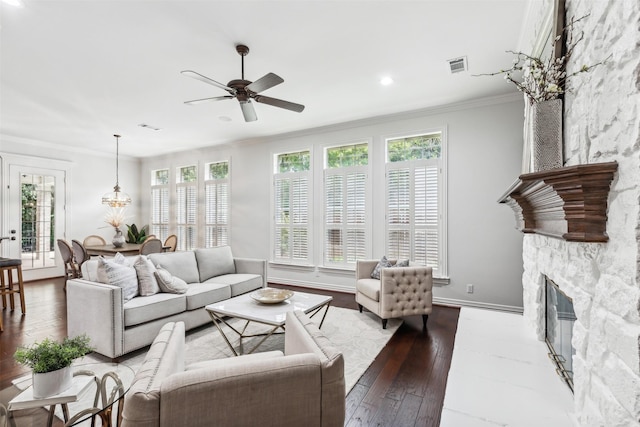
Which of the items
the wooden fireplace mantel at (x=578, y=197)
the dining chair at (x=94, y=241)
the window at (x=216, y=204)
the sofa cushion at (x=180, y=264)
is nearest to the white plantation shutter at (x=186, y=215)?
the window at (x=216, y=204)

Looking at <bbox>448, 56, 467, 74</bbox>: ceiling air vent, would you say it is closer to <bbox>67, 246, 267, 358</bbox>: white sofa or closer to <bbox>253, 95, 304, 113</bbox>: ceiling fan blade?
<bbox>253, 95, 304, 113</bbox>: ceiling fan blade

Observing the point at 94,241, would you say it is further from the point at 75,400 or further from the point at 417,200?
the point at 417,200

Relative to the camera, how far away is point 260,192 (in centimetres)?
611

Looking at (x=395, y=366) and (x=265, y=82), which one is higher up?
(x=265, y=82)

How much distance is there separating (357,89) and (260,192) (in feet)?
10.0

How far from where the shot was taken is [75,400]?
1.39 meters

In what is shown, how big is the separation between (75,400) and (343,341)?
2263 millimetres

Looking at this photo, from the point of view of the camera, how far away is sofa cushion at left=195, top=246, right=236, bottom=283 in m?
4.18

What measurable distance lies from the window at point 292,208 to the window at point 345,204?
0.41 metres

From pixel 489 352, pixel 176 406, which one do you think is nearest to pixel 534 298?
pixel 489 352

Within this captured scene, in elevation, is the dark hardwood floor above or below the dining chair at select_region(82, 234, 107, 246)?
below

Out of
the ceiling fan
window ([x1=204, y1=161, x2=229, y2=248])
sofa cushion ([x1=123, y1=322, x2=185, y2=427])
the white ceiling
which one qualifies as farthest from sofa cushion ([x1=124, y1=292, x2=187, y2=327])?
window ([x1=204, y1=161, x2=229, y2=248])

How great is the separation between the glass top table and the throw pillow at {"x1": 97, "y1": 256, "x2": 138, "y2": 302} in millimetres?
1392

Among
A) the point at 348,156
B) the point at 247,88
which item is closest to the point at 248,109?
the point at 247,88
